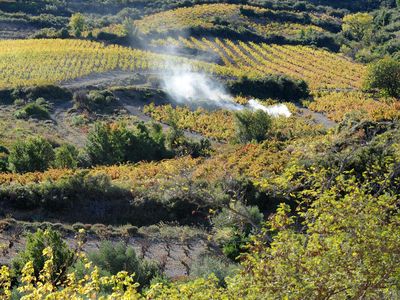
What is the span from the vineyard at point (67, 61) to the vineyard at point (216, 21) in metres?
18.8

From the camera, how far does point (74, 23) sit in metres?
→ 84.1

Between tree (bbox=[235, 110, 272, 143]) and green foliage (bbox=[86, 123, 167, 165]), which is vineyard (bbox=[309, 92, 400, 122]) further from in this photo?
green foliage (bbox=[86, 123, 167, 165])

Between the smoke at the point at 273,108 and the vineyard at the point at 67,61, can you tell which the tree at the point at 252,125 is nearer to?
the smoke at the point at 273,108

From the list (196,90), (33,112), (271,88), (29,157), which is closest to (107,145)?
(29,157)

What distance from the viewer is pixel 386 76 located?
5444 centimetres

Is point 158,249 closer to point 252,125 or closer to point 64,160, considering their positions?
point 64,160

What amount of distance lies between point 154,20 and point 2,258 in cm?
8941

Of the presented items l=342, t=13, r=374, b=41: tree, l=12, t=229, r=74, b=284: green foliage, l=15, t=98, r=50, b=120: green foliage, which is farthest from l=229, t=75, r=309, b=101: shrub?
l=342, t=13, r=374, b=41: tree

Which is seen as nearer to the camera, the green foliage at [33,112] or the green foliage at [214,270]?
the green foliage at [214,270]

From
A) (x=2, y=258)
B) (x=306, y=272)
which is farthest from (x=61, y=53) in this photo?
(x=306, y=272)

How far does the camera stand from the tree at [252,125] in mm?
39241

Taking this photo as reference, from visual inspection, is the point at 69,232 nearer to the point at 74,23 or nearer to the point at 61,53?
the point at 61,53

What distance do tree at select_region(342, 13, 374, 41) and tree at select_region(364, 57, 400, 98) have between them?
5051 cm

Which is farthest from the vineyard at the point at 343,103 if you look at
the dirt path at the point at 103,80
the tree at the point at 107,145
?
the tree at the point at 107,145
